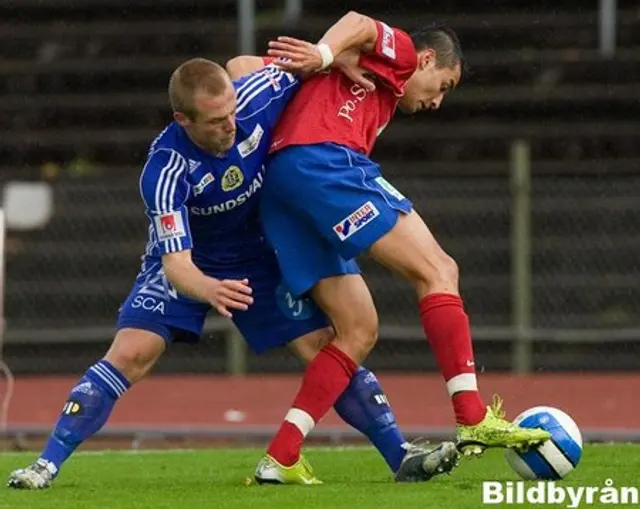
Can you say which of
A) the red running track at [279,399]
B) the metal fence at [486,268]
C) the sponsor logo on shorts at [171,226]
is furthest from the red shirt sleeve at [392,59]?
the metal fence at [486,268]

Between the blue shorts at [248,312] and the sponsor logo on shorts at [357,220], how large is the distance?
491 millimetres

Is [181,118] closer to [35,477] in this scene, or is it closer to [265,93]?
[265,93]

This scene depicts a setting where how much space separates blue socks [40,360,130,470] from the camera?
7254 mm

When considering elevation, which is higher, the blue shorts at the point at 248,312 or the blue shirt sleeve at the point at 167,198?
the blue shirt sleeve at the point at 167,198

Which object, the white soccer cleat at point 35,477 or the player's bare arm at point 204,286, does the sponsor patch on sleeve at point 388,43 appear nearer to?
the player's bare arm at point 204,286

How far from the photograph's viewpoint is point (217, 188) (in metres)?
7.12

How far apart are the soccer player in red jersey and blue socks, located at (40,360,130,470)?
0.65 m

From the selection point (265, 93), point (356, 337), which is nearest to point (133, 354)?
point (356, 337)

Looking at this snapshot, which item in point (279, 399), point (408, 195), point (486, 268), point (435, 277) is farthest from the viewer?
point (486, 268)

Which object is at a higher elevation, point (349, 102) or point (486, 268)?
point (349, 102)

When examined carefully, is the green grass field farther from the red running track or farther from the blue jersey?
the red running track

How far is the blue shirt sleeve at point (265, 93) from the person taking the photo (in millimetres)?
7215

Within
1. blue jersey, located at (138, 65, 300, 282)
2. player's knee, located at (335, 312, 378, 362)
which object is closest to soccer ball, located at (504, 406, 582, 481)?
player's knee, located at (335, 312, 378, 362)

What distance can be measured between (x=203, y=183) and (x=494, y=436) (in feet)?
4.60
